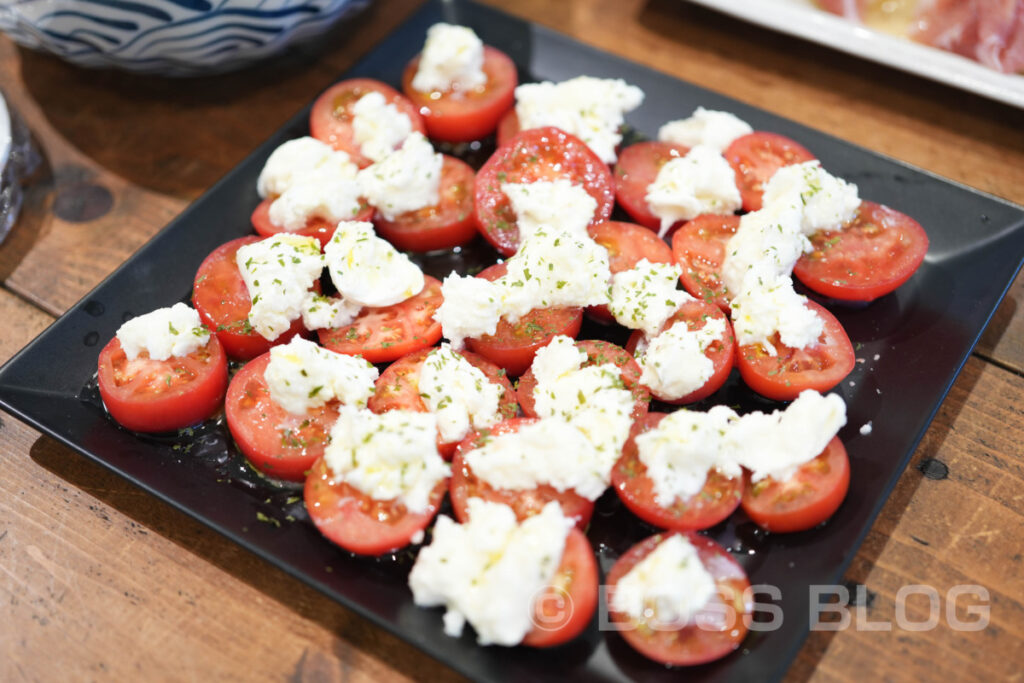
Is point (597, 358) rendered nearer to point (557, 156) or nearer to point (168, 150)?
point (557, 156)

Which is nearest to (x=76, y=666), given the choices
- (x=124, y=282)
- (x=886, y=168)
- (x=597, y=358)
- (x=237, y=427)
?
(x=237, y=427)

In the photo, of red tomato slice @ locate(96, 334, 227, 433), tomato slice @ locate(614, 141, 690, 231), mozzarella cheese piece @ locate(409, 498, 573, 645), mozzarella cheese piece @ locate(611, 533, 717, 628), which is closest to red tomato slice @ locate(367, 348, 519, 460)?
mozzarella cheese piece @ locate(409, 498, 573, 645)

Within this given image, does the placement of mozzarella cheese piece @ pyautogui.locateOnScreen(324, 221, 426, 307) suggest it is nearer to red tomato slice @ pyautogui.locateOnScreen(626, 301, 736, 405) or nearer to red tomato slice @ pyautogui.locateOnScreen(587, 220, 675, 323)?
red tomato slice @ pyautogui.locateOnScreen(587, 220, 675, 323)

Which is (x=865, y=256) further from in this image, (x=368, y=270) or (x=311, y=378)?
(x=311, y=378)

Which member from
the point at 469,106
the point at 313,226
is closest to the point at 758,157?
the point at 469,106

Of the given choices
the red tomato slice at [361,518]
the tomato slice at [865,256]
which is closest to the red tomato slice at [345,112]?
the red tomato slice at [361,518]

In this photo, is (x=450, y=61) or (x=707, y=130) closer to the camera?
(x=707, y=130)

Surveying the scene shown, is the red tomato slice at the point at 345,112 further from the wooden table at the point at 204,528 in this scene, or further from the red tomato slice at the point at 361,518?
the red tomato slice at the point at 361,518
